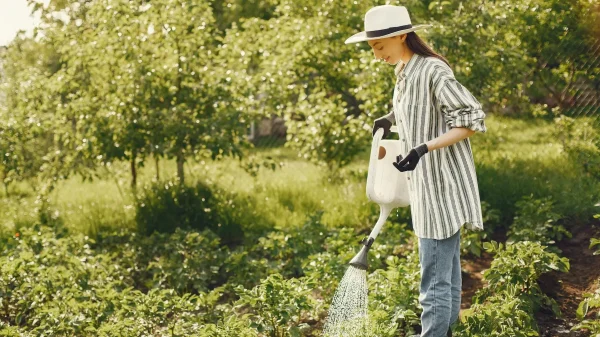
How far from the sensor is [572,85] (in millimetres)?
7133

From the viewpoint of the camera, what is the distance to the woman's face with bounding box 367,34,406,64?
346cm

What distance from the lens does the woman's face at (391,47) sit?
346cm

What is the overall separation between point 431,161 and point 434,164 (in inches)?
0.7

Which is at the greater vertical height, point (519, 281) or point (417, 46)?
point (417, 46)

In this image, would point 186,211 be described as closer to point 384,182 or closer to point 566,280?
point 566,280

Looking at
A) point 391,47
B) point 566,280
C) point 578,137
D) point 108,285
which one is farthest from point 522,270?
point 578,137

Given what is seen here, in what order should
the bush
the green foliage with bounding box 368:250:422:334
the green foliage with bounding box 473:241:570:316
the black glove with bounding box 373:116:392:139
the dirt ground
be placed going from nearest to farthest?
the black glove with bounding box 373:116:392:139, the green foliage with bounding box 368:250:422:334, the green foliage with bounding box 473:241:570:316, the dirt ground, the bush

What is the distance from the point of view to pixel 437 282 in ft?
11.4

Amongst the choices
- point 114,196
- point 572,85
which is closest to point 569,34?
point 572,85

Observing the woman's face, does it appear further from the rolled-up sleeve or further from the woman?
the rolled-up sleeve

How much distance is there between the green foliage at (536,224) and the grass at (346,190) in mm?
267

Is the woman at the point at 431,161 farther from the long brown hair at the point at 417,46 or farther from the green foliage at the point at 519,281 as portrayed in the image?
the green foliage at the point at 519,281

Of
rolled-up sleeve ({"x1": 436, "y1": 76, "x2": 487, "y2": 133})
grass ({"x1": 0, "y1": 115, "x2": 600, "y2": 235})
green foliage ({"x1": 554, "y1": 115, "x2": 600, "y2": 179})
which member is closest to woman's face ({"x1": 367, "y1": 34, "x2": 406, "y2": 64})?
rolled-up sleeve ({"x1": 436, "y1": 76, "x2": 487, "y2": 133})

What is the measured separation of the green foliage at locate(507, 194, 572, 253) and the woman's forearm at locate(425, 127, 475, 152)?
1898 mm
